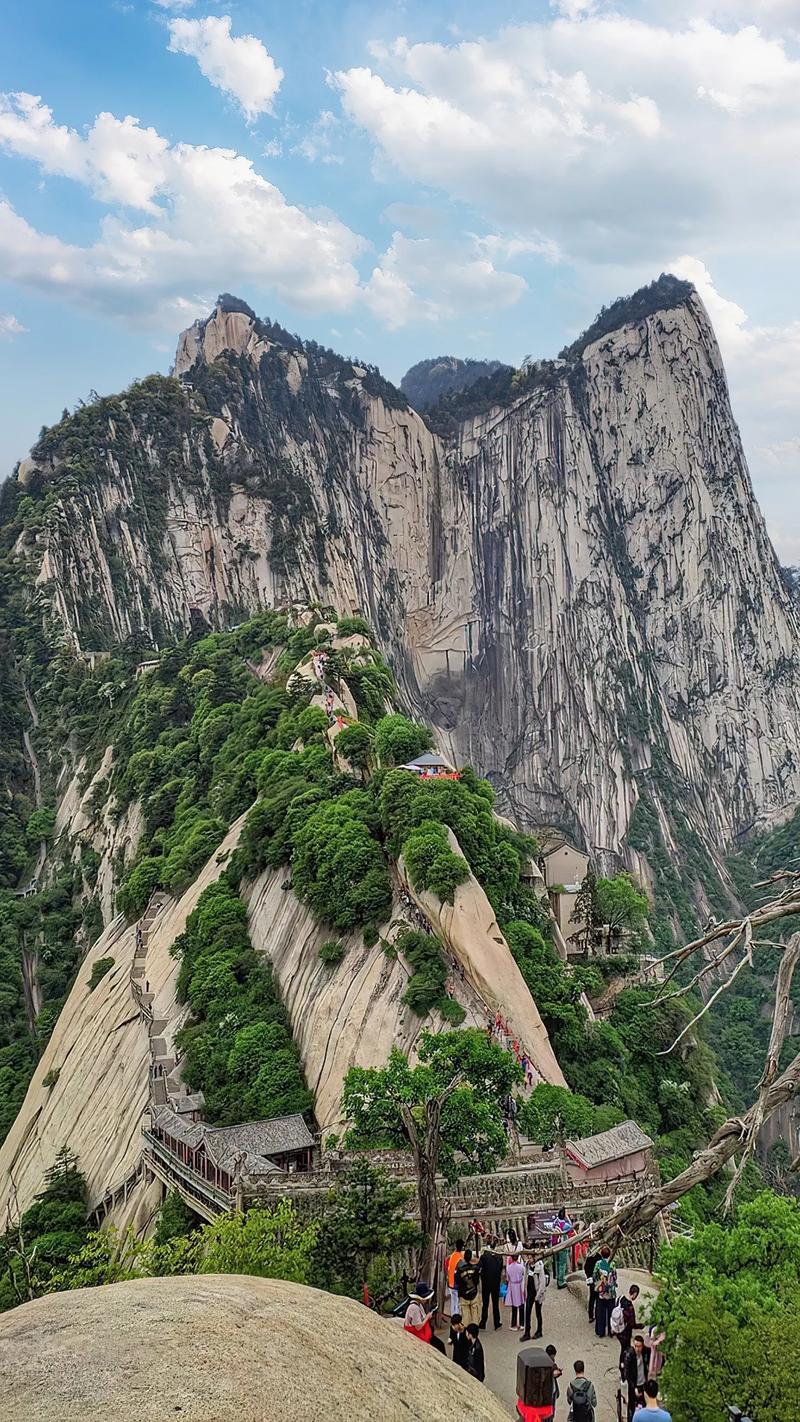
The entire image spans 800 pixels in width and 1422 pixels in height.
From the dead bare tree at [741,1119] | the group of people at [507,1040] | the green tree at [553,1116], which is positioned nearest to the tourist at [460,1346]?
the dead bare tree at [741,1119]

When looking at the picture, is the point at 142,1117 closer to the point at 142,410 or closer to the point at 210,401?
the point at 142,410

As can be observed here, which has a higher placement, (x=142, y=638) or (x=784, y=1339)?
(x=142, y=638)

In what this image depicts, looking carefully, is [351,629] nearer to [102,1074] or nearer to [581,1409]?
[102,1074]

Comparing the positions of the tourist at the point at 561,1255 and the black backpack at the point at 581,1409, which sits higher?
the black backpack at the point at 581,1409

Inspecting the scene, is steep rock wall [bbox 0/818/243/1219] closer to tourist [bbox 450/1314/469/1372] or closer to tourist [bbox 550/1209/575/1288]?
tourist [bbox 550/1209/575/1288]

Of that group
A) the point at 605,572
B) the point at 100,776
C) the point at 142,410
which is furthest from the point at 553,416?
the point at 100,776

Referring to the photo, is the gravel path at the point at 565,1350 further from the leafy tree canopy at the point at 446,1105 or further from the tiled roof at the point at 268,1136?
the tiled roof at the point at 268,1136
